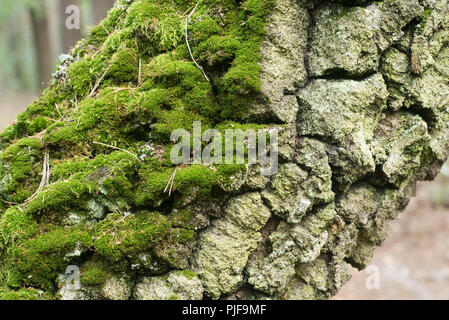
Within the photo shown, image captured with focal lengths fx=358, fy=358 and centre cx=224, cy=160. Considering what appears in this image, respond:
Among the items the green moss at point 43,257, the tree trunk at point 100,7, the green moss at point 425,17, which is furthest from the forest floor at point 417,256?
the tree trunk at point 100,7

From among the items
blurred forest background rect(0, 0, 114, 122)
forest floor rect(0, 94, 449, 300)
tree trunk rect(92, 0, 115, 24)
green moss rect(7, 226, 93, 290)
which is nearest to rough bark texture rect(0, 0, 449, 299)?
green moss rect(7, 226, 93, 290)

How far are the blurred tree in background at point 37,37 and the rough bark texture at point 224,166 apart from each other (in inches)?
28.9

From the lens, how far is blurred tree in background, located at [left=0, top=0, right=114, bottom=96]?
903 centimetres

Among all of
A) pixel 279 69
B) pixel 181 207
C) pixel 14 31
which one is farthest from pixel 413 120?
pixel 14 31

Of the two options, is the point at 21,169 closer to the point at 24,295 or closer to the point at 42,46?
the point at 24,295

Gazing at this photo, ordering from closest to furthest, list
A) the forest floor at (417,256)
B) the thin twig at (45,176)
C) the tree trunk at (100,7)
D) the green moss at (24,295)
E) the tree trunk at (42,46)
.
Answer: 1. the green moss at (24,295)
2. the thin twig at (45,176)
3. the forest floor at (417,256)
4. the tree trunk at (100,7)
5. the tree trunk at (42,46)

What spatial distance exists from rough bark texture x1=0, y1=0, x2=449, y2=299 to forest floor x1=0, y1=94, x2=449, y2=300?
195 inches

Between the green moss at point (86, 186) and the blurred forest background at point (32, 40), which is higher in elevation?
the blurred forest background at point (32, 40)

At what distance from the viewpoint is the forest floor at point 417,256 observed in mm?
7832

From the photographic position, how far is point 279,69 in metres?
2.68

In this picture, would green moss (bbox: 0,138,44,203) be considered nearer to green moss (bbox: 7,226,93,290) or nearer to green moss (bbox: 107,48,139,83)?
green moss (bbox: 7,226,93,290)

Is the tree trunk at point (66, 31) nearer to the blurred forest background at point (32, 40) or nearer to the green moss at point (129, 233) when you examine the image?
the blurred forest background at point (32, 40)

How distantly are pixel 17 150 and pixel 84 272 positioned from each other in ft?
3.46
